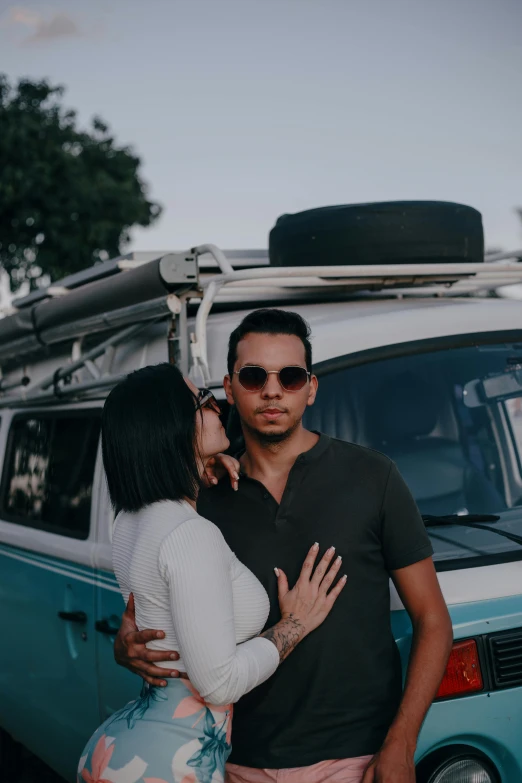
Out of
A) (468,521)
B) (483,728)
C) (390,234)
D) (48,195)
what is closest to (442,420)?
(468,521)

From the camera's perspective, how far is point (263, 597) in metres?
2.24

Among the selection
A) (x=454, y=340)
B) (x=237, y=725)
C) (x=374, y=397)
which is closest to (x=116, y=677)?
(x=237, y=725)

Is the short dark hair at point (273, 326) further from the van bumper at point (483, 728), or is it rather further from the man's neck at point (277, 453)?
the van bumper at point (483, 728)

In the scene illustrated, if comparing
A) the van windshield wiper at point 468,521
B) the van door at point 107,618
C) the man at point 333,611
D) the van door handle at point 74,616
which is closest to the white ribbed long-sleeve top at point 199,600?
the man at point 333,611

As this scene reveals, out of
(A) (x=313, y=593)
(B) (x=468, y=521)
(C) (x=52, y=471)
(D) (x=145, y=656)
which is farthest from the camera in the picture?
(C) (x=52, y=471)

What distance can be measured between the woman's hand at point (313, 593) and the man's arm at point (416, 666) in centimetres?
17

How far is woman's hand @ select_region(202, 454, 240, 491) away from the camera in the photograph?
251cm

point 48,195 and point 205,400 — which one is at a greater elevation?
point 48,195

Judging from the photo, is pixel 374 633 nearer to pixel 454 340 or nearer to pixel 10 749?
pixel 454 340

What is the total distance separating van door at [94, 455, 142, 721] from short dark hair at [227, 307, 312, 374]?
3.95 ft

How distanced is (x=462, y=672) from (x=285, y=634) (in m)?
0.56

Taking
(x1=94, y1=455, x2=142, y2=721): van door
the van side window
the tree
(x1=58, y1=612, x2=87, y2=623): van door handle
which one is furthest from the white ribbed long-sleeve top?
the tree

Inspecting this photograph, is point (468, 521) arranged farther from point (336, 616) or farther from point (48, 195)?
point (48, 195)

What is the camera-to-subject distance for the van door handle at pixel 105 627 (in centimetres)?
339
